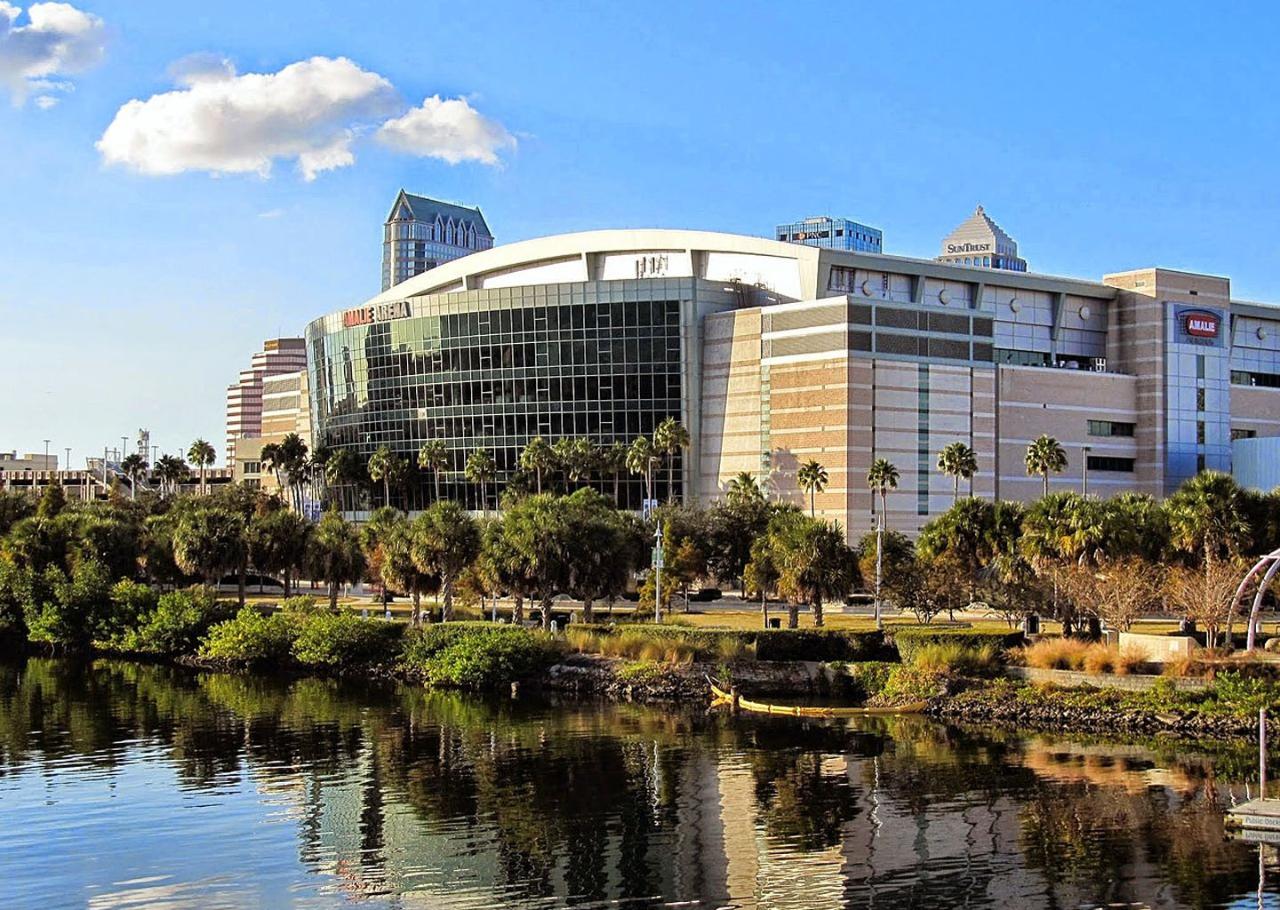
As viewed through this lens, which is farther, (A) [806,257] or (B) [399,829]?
(A) [806,257]

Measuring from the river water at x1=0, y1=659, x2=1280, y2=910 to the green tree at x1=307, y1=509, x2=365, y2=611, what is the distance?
34410 mm

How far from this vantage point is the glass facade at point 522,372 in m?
150

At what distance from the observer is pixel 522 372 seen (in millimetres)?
154500

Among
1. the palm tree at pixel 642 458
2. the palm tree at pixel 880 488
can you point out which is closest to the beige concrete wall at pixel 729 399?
the palm tree at pixel 642 458

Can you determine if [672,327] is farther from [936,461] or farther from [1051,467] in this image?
[1051,467]

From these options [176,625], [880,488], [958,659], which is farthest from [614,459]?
[958,659]

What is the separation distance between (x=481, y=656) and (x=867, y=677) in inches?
845

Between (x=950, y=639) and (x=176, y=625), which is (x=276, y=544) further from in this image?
(x=950, y=639)

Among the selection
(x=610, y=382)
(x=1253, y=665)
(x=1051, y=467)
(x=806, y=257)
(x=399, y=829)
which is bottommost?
(x=399, y=829)

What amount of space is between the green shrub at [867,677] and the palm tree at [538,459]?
65.8 meters

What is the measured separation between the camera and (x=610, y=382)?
496 ft

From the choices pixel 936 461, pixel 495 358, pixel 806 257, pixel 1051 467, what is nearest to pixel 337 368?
pixel 495 358

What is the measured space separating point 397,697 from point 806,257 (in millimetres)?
78293

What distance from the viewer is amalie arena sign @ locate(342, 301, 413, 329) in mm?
163075
